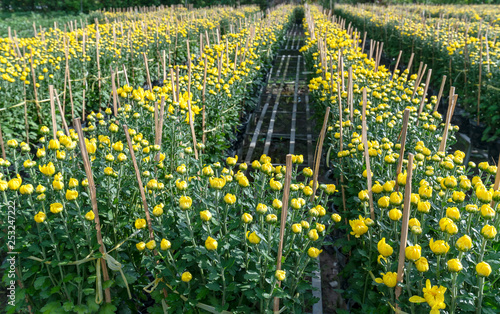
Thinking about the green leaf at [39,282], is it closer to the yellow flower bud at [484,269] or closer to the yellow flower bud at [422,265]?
the yellow flower bud at [422,265]

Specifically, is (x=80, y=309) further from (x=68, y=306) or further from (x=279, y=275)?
(x=279, y=275)

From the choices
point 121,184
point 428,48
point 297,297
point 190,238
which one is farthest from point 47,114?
point 428,48

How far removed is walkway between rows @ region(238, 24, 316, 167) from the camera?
4.51 metres

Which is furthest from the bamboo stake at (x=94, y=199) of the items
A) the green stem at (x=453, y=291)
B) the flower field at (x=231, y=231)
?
the green stem at (x=453, y=291)

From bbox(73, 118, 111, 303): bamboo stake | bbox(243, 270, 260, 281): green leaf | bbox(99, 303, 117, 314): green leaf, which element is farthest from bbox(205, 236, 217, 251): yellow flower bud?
bbox(99, 303, 117, 314): green leaf

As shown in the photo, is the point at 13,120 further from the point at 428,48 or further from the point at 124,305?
the point at 428,48

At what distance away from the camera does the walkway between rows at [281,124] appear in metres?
4.51

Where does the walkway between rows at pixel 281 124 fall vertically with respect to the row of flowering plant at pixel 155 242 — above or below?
below

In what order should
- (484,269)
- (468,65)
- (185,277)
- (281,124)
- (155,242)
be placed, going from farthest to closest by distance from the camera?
(281,124) → (468,65) → (155,242) → (185,277) → (484,269)

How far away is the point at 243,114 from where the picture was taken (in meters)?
5.14

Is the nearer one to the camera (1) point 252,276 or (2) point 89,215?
(1) point 252,276

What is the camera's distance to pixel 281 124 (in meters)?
5.41

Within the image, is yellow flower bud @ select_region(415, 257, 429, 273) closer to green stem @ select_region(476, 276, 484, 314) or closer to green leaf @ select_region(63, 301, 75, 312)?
green stem @ select_region(476, 276, 484, 314)

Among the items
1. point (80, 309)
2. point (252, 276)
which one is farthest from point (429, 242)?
point (80, 309)
